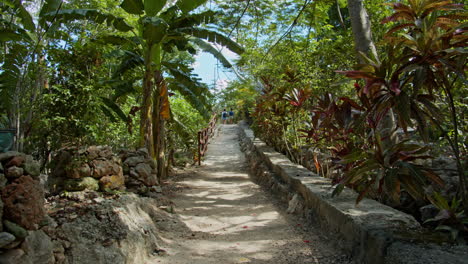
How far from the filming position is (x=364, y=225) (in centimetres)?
275

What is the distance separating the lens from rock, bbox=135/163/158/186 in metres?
5.60

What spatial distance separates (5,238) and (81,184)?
211 cm

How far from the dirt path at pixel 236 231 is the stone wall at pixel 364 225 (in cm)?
20

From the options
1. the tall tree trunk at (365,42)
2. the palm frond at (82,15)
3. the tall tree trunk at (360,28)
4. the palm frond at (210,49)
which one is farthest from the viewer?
the palm frond at (210,49)

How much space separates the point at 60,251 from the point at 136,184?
2939 mm

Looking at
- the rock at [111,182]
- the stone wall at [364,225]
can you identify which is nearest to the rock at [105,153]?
the rock at [111,182]

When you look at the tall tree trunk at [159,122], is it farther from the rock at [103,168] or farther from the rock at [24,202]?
the rock at [24,202]

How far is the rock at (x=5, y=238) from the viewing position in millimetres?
2031

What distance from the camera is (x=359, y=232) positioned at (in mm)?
2771

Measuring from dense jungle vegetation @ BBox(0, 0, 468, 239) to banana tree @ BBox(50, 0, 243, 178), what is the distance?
0.02 m

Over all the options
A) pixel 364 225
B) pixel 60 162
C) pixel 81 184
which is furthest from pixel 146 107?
pixel 364 225

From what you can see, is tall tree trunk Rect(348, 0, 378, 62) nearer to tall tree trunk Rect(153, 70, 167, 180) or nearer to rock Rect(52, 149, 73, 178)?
rock Rect(52, 149, 73, 178)

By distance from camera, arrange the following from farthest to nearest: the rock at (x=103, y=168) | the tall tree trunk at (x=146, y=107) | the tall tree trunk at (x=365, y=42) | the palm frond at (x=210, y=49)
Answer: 1. the palm frond at (x=210, y=49)
2. the tall tree trunk at (x=146, y=107)
3. the rock at (x=103, y=168)
4. the tall tree trunk at (x=365, y=42)

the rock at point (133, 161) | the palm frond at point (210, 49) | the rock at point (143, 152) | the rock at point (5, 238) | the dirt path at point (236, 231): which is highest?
the palm frond at point (210, 49)
